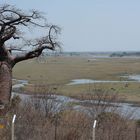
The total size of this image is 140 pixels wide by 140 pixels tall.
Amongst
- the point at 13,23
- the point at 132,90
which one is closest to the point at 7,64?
the point at 13,23

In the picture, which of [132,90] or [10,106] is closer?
[10,106]

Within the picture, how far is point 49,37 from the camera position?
2477 centimetres

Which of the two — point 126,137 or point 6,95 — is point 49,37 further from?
point 126,137

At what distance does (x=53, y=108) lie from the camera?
27094 mm

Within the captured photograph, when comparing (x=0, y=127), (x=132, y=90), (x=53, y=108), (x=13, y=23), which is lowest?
(x=132, y=90)

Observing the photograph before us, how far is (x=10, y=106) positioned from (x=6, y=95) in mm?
1560

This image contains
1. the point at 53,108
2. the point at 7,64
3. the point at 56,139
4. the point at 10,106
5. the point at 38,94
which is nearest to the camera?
the point at 56,139

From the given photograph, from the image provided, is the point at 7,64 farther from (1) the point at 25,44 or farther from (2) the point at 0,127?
(2) the point at 0,127

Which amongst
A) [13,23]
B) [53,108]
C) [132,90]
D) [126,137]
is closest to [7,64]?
[13,23]

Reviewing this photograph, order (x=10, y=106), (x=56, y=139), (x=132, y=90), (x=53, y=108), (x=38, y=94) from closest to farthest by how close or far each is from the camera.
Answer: (x=56, y=139), (x=10, y=106), (x=53, y=108), (x=38, y=94), (x=132, y=90)

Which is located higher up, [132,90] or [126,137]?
[126,137]

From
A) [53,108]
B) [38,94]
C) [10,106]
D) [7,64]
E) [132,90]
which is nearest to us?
[10,106]

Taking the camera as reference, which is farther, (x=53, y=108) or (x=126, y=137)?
(x=53, y=108)

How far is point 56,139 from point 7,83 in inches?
372
